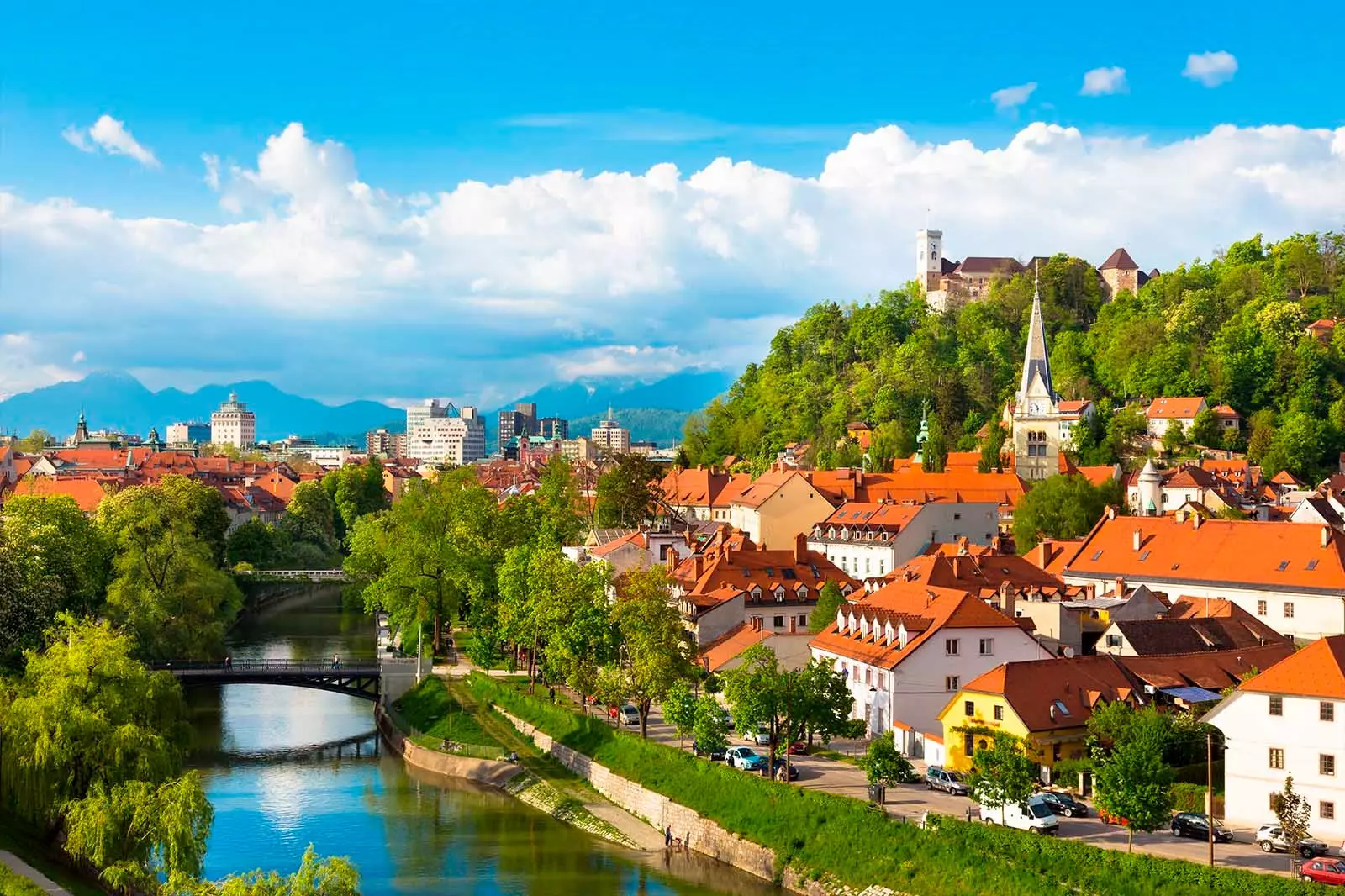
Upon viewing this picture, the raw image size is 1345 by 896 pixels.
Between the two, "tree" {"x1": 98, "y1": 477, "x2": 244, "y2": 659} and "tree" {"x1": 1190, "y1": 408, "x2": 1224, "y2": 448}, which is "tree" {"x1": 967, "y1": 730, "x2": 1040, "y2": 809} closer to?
"tree" {"x1": 98, "y1": 477, "x2": 244, "y2": 659}

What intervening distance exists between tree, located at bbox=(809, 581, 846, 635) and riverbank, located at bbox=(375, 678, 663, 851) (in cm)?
1096

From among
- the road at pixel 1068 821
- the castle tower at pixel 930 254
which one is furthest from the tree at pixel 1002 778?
the castle tower at pixel 930 254

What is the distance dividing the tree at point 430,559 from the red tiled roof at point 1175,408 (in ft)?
171

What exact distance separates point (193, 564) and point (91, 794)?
28.5 metres

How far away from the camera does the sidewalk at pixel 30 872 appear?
28219 mm

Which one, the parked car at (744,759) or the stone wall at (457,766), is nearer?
the parked car at (744,759)

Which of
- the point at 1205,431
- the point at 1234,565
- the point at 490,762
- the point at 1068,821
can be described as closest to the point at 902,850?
the point at 1068,821

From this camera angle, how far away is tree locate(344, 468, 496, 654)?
6300 centimetres

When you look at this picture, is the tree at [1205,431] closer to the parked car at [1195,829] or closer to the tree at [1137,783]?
the tree at [1137,783]

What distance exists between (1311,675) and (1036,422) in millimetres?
69901

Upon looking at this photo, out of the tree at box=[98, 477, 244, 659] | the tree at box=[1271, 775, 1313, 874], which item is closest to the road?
the tree at box=[1271, 775, 1313, 874]

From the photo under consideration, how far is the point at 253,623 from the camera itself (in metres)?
83.1

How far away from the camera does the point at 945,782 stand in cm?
3738

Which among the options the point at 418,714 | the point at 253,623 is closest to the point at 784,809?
the point at 418,714
